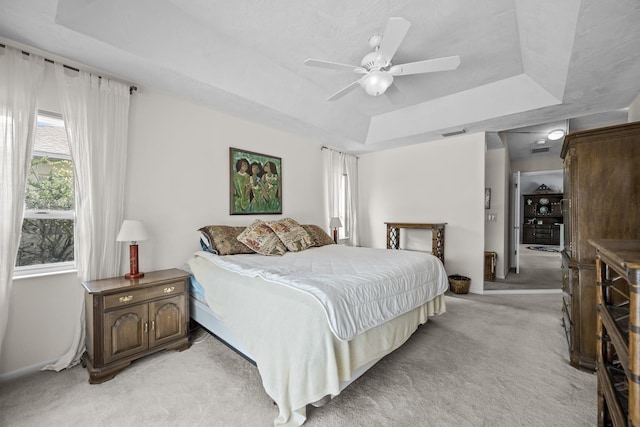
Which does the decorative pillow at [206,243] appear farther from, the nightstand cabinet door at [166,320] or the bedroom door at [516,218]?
the bedroom door at [516,218]

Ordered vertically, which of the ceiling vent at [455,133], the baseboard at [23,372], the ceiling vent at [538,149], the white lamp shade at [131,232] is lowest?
the baseboard at [23,372]

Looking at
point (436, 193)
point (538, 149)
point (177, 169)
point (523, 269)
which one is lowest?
point (523, 269)

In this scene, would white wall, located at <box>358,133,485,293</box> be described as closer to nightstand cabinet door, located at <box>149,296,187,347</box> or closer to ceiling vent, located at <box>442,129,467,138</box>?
ceiling vent, located at <box>442,129,467,138</box>

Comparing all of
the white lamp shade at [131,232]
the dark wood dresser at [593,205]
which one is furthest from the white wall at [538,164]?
the white lamp shade at [131,232]

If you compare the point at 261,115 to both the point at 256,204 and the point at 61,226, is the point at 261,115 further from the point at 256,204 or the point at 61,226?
the point at 61,226

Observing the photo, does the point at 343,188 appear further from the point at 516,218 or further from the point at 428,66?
the point at 516,218

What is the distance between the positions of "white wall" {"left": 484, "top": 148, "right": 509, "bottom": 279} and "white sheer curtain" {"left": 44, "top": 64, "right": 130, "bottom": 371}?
18.5 feet

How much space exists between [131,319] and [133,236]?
2.28 feet

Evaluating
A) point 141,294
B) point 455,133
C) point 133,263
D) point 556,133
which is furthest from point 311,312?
point 556,133

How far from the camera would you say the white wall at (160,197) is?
2.08 metres

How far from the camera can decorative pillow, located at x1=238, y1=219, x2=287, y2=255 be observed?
9.99 feet

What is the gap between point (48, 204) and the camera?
7.32ft

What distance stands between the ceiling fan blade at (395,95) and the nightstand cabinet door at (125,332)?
11.7 ft

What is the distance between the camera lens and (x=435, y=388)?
1862mm
